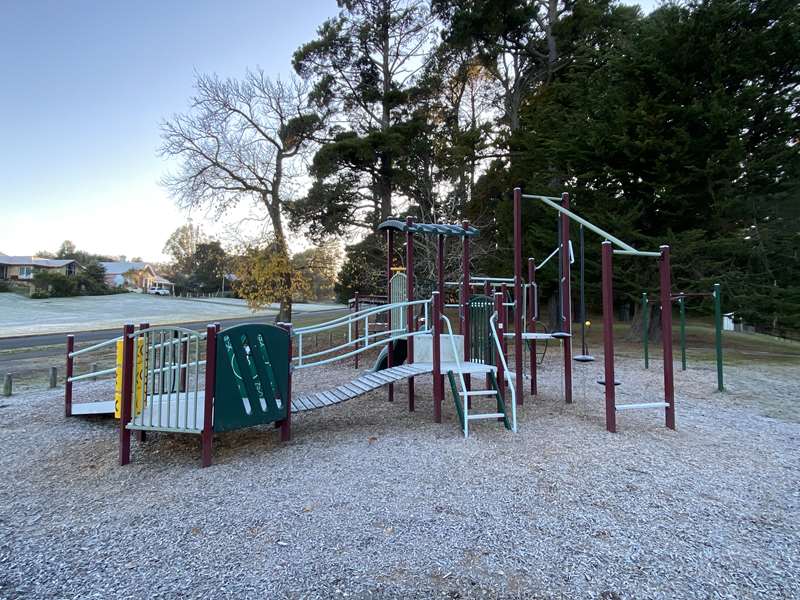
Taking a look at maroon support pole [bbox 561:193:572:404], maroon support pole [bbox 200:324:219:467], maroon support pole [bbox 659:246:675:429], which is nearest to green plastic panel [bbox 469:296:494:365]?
maroon support pole [bbox 561:193:572:404]

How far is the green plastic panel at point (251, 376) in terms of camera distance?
4.12 m

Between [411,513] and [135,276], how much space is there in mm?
83338

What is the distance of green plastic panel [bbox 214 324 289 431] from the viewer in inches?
162

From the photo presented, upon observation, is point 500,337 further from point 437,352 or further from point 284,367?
point 284,367

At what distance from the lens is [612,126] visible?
12969 mm

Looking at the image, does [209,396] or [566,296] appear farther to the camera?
[566,296]

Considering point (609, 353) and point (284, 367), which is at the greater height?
point (609, 353)

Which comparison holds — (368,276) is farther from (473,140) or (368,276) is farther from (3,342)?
(3,342)

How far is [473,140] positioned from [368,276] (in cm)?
671

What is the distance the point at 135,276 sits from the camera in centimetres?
7300

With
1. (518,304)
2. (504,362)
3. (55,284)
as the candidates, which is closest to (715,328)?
(518,304)

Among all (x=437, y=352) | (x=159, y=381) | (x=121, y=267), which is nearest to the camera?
(x=159, y=381)

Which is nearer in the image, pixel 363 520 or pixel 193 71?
pixel 363 520

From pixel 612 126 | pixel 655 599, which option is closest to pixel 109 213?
pixel 612 126
